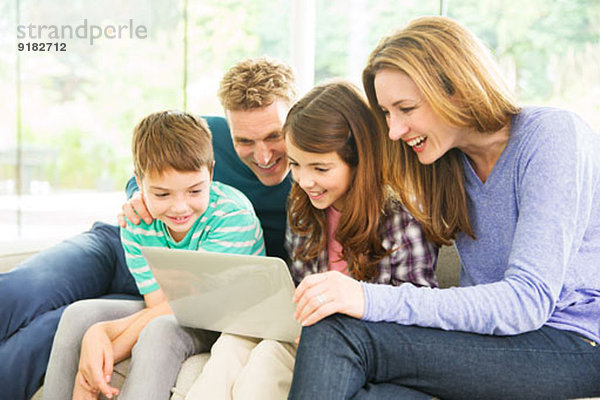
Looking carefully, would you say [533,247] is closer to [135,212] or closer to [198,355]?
[198,355]

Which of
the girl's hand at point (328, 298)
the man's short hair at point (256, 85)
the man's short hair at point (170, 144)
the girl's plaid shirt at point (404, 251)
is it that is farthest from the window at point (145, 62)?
the girl's hand at point (328, 298)

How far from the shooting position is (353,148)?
1681 mm

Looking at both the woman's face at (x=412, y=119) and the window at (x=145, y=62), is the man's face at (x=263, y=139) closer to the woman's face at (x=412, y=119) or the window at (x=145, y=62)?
the woman's face at (x=412, y=119)

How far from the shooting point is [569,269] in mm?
1401

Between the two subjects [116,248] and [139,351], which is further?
[116,248]

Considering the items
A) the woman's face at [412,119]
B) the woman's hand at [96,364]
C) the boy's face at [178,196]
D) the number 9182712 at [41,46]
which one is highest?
the number 9182712 at [41,46]

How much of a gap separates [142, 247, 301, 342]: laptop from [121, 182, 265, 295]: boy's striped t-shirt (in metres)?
0.22

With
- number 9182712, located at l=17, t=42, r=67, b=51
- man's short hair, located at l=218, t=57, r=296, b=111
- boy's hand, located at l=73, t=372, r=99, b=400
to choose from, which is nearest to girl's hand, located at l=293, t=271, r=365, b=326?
boy's hand, located at l=73, t=372, r=99, b=400

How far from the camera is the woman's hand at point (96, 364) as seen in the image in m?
1.55

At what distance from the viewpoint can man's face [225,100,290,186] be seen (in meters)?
1.89

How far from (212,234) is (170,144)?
0.25 m

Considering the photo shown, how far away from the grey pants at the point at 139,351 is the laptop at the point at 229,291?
0.07 metres

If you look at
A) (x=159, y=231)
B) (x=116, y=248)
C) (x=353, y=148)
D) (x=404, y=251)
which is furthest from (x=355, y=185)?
(x=116, y=248)

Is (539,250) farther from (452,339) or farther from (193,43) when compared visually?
(193,43)
